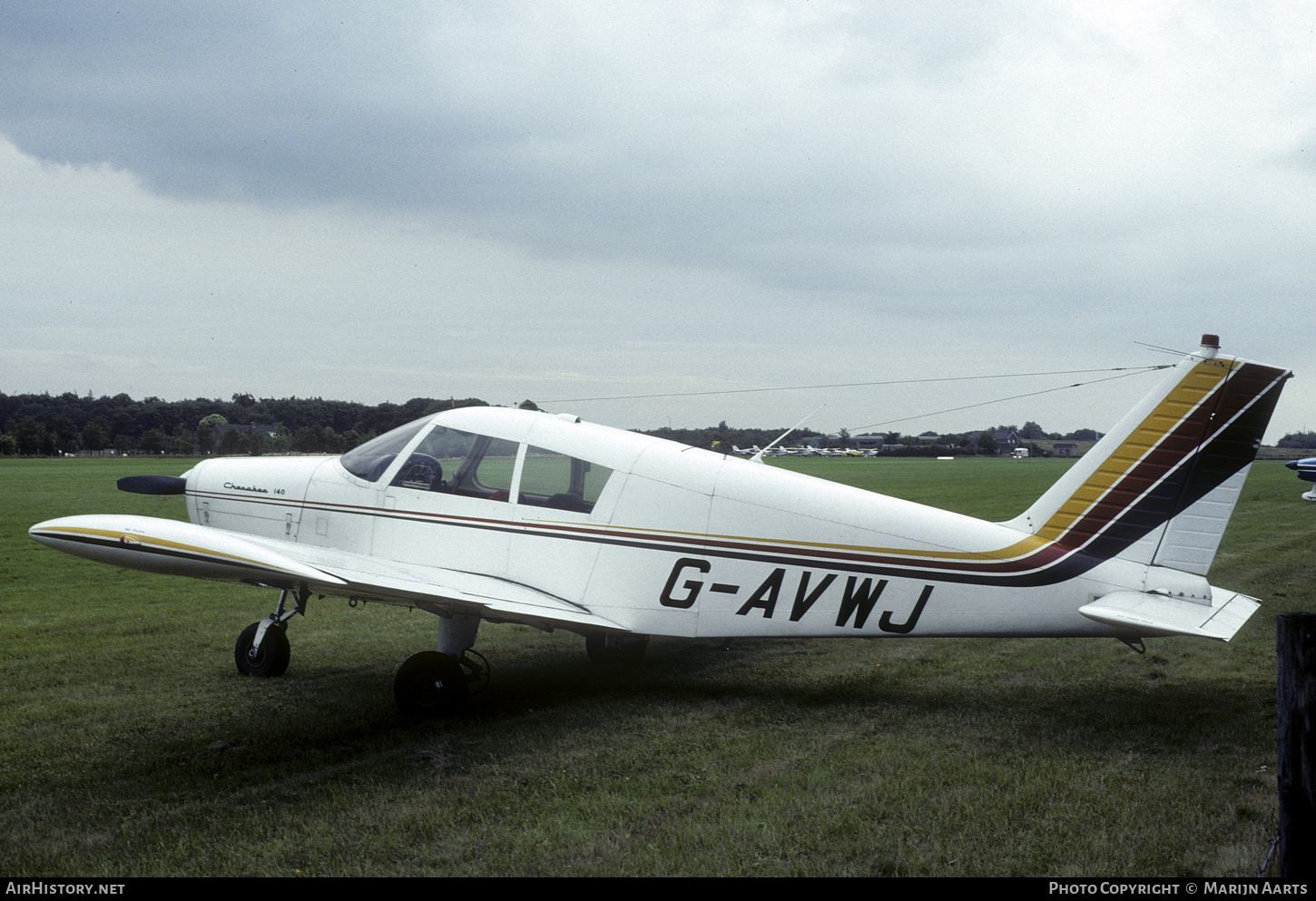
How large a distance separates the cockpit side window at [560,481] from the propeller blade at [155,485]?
371 centimetres

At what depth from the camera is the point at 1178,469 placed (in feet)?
19.9

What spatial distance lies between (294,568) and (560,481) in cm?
213

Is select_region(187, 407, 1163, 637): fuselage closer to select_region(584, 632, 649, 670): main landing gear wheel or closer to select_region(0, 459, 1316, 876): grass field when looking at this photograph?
select_region(0, 459, 1316, 876): grass field

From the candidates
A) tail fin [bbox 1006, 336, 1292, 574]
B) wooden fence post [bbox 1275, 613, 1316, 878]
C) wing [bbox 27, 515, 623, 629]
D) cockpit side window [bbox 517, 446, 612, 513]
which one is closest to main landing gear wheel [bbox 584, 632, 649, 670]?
wing [bbox 27, 515, 623, 629]

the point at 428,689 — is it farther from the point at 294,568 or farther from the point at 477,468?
the point at 477,468

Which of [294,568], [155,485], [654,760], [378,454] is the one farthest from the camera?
[155,485]

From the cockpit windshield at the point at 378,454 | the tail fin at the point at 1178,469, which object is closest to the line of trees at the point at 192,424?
the cockpit windshield at the point at 378,454

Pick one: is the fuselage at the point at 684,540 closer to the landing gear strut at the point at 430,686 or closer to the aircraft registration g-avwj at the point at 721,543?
the aircraft registration g-avwj at the point at 721,543

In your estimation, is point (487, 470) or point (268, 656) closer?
point (487, 470)

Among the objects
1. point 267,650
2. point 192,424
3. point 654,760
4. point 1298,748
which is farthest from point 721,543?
point 192,424

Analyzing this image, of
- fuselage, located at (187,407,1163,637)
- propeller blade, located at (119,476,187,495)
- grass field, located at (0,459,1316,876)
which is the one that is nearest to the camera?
grass field, located at (0,459,1316,876)

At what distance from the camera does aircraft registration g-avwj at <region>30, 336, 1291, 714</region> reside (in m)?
5.91

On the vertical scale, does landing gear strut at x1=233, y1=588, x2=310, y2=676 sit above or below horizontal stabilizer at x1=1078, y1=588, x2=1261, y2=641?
below

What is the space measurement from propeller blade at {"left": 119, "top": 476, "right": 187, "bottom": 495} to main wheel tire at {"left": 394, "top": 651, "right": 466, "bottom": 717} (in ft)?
11.5
